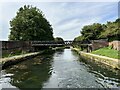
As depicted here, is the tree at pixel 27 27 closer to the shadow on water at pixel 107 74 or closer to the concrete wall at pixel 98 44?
the concrete wall at pixel 98 44

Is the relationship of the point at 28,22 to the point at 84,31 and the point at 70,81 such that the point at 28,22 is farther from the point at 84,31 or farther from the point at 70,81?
the point at 70,81

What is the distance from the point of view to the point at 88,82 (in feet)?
63.6

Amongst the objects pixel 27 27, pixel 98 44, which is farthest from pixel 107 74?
pixel 27 27

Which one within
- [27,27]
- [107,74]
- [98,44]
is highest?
[27,27]

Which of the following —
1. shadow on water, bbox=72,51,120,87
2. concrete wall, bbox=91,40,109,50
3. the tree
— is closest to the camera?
shadow on water, bbox=72,51,120,87

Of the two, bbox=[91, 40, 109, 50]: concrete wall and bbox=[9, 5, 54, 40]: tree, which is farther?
bbox=[9, 5, 54, 40]: tree

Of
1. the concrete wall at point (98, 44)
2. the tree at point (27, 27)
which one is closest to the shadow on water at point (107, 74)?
the concrete wall at point (98, 44)

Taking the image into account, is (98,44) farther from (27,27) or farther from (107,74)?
(107,74)

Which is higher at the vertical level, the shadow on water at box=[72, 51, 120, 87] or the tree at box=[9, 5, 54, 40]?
the tree at box=[9, 5, 54, 40]

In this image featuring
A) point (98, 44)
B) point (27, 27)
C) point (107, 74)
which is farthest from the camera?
point (27, 27)

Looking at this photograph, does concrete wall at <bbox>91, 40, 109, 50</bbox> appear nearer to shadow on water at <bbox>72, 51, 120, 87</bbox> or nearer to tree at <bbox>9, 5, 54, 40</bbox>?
tree at <bbox>9, 5, 54, 40</bbox>

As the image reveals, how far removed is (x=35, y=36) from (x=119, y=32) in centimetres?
2254

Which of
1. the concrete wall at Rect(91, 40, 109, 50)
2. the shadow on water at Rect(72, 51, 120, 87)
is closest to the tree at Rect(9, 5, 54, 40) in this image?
the concrete wall at Rect(91, 40, 109, 50)

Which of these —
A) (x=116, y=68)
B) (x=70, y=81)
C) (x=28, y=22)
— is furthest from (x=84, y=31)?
(x=70, y=81)
